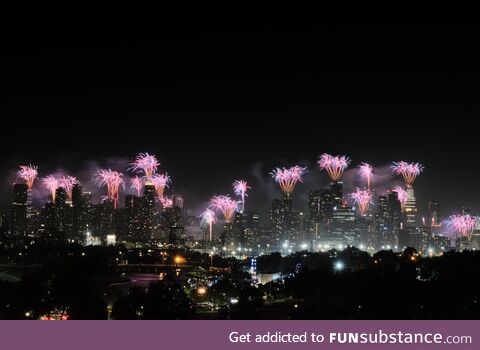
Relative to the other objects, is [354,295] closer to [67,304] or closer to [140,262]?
[67,304]

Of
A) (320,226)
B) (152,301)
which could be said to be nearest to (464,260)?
(152,301)

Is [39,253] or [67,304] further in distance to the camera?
[39,253]

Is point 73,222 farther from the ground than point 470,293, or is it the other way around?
point 73,222

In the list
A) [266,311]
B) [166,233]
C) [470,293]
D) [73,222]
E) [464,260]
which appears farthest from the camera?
[166,233]

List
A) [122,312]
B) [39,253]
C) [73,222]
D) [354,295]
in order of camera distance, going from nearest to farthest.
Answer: [122,312] < [354,295] < [39,253] < [73,222]

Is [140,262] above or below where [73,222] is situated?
below

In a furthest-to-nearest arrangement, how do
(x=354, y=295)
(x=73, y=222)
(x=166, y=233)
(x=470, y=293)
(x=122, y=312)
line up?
1. (x=166, y=233)
2. (x=73, y=222)
3. (x=354, y=295)
4. (x=470, y=293)
5. (x=122, y=312)

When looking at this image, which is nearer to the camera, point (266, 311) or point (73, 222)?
point (266, 311)

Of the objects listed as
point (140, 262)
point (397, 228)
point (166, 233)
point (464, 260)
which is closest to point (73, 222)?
point (166, 233)

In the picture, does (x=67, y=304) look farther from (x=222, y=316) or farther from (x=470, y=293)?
(x=470, y=293)

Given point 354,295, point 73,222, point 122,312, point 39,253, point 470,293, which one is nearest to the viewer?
point 122,312
